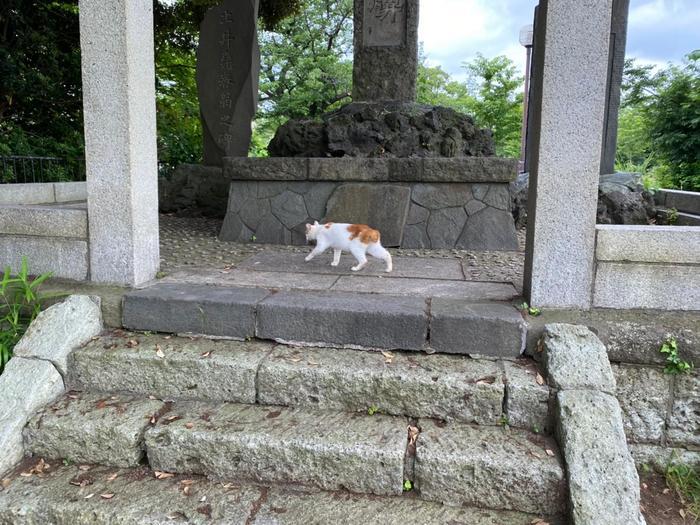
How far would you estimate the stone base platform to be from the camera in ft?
16.3

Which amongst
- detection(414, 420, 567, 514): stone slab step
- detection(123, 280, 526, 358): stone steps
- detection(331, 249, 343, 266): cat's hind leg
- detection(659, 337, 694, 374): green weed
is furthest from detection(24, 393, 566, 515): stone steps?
detection(331, 249, 343, 266): cat's hind leg

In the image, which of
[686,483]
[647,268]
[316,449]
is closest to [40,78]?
[316,449]

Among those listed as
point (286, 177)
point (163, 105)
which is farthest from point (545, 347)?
point (163, 105)

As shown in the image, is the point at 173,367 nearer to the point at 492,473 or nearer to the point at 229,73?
the point at 492,473

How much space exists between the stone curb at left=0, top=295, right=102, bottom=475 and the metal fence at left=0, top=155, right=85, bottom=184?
443 cm

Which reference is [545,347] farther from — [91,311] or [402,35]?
[402,35]

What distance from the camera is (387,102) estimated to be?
6.58 meters

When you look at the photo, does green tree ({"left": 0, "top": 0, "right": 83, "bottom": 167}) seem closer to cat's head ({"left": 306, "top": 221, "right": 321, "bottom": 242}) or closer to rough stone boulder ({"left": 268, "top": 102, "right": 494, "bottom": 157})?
rough stone boulder ({"left": 268, "top": 102, "right": 494, "bottom": 157})

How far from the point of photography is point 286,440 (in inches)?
85.0

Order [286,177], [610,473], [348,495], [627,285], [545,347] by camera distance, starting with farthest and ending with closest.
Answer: [286,177] → [627,285] → [545,347] → [348,495] → [610,473]

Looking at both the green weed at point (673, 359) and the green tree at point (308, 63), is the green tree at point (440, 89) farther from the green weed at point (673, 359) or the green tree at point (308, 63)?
the green weed at point (673, 359)

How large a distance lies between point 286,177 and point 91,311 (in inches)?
108

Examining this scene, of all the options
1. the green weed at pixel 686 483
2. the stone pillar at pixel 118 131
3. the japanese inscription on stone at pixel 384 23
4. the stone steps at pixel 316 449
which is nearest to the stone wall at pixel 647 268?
the green weed at pixel 686 483

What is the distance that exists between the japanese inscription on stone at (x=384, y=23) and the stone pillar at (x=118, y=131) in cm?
425
